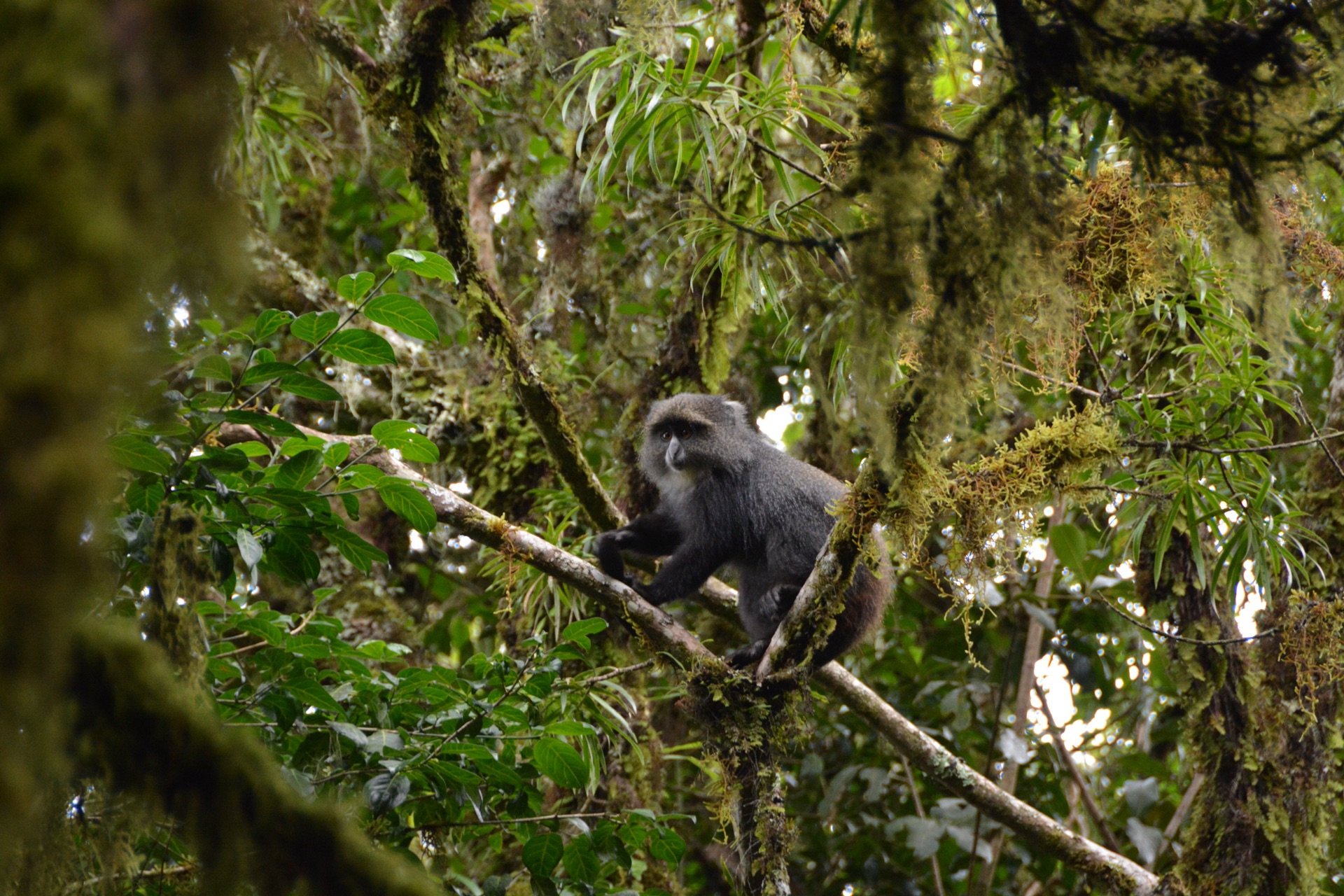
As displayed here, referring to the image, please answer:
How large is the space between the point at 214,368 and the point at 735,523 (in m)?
3.33

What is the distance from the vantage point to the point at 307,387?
221 centimetres

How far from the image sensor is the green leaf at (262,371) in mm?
2139

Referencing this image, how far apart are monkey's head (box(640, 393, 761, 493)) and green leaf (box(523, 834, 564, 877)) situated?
2.57m

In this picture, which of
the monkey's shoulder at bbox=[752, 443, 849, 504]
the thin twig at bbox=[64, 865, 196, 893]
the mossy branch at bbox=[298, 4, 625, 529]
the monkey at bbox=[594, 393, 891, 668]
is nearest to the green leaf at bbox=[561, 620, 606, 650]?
the thin twig at bbox=[64, 865, 196, 893]

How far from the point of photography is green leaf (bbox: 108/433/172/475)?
2020 millimetres

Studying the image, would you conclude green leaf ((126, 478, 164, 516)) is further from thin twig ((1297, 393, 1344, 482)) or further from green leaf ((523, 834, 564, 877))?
thin twig ((1297, 393, 1344, 482))

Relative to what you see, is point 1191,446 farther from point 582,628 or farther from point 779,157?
point 582,628

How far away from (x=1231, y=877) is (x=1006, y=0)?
413cm

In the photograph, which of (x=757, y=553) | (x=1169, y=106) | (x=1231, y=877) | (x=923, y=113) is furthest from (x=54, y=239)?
(x=1231, y=877)

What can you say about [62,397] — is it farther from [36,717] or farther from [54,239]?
[36,717]

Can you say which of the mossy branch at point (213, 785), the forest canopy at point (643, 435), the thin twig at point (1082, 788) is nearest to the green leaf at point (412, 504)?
the forest canopy at point (643, 435)

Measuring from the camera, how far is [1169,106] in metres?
1.58

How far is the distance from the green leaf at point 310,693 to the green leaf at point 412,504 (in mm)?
518

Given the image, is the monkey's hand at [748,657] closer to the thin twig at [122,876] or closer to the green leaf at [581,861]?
the green leaf at [581,861]
